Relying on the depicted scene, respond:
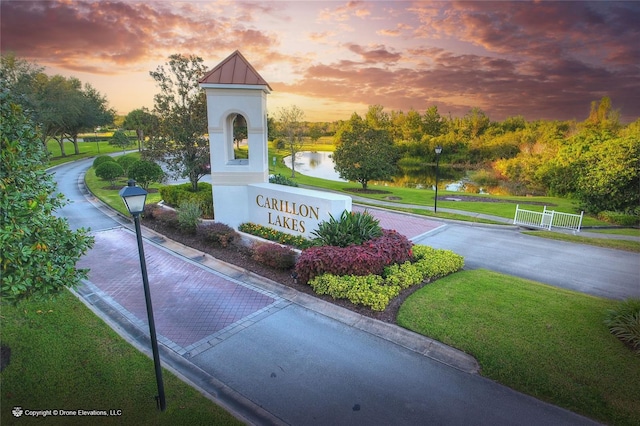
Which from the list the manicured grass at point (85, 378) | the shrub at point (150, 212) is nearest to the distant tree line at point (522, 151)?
the shrub at point (150, 212)

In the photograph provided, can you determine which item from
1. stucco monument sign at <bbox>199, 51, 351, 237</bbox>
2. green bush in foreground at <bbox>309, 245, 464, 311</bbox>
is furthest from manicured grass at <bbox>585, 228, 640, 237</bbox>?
stucco monument sign at <bbox>199, 51, 351, 237</bbox>

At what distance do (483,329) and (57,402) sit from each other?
275 inches

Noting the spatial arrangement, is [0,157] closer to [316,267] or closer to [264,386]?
[264,386]

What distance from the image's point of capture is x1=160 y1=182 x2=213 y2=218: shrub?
14461 millimetres

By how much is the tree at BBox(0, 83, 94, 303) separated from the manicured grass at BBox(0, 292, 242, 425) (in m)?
0.90

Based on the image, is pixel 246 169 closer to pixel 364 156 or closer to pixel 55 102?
pixel 364 156

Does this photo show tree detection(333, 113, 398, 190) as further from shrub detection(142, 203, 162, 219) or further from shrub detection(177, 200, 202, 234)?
shrub detection(177, 200, 202, 234)

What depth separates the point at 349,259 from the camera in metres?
8.52

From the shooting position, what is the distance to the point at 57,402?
16.3ft

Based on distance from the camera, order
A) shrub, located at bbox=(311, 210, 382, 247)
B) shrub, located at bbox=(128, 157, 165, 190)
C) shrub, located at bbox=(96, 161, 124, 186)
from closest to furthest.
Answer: shrub, located at bbox=(311, 210, 382, 247)
shrub, located at bbox=(128, 157, 165, 190)
shrub, located at bbox=(96, 161, 124, 186)

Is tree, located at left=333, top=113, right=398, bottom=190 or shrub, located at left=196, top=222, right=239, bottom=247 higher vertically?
tree, located at left=333, top=113, right=398, bottom=190

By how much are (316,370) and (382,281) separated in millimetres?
3072

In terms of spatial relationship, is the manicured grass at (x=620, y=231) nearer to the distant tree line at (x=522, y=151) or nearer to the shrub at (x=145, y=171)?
the distant tree line at (x=522, y=151)

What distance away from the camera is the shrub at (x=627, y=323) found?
6301mm
